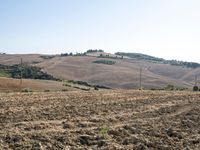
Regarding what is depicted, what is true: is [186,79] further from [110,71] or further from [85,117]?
[85,117]

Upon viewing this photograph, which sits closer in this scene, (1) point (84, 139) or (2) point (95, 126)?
(1) point (84, 139)

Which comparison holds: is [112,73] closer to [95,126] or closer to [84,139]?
[95,126]

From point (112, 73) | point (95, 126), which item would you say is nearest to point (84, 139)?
point (95, 126)

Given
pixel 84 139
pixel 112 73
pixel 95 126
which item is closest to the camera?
pixel 84 139

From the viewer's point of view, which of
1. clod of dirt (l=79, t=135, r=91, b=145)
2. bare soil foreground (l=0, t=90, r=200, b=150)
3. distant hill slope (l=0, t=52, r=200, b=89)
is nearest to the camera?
bare soil foreground (l=0, t=90, r=200, b=150)

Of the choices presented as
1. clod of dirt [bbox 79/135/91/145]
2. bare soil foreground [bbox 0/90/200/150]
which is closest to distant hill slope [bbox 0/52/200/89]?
bare soil foreground [bbox 0/90/200/150]

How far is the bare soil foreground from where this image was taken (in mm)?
17828

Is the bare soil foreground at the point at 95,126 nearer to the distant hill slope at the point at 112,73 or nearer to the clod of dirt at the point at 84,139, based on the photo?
the clod of dirt at the point at 84,139

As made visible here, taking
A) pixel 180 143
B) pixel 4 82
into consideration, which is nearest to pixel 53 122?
pixel 180 143

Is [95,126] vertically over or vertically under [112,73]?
over

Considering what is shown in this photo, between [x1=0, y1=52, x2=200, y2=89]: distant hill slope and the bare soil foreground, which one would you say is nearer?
the bare soil foreground

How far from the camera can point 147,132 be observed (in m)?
20.7

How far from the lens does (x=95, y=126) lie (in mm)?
21141

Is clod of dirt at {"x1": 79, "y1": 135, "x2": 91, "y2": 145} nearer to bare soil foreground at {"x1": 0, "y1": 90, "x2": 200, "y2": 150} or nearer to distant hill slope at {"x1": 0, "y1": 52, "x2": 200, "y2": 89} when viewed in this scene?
bare soil foreground at {"x1": 0, "y1": 90, "x2": 200, "y2": 150}
